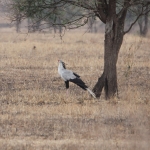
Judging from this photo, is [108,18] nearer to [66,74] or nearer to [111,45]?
[111,45]

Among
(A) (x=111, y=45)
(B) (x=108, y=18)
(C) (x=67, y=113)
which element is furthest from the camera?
(A) (x=111, y=45)

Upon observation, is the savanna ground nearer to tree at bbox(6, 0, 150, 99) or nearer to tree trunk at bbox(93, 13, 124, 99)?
tree trunk at bbox(93, 13, 124, 99)

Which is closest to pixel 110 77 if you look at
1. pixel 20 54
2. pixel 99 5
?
pixel 99 5

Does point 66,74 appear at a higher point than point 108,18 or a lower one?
lower

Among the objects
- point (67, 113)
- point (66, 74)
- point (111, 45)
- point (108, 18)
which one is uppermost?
point (108, 18)

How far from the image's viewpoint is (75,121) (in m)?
12.1

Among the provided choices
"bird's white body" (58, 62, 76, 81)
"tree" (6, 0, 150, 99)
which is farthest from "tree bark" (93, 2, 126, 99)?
"bird's white body" (58, 62, 76, 81)

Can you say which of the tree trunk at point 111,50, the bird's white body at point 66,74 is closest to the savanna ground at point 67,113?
the tree trunk at point 111,50

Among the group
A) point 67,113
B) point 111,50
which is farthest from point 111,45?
point 67,113

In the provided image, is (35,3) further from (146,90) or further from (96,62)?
(96,62)

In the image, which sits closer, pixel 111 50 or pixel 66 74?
pixel 66 74

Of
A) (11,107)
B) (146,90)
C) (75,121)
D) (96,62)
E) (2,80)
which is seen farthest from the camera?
(96,62)

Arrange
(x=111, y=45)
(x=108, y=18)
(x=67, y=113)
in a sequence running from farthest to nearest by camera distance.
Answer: (x=111, y=45)
(x=108, y=18)
(x=67, y=113)

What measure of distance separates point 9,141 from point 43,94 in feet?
20.8
